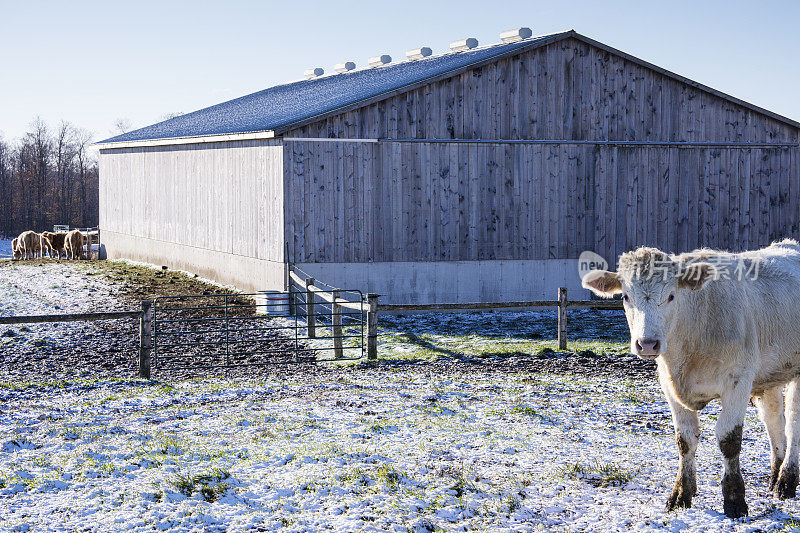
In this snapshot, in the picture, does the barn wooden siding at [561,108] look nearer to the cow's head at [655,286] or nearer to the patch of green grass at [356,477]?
the patch of green grass at [356,477]

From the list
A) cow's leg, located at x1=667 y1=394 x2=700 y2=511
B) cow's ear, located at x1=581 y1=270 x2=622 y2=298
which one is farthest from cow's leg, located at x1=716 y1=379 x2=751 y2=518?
cow's ear, located at x1=581 y1=270 x2=622 y2=298

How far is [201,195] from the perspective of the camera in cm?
2605

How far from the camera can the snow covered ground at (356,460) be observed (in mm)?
6527

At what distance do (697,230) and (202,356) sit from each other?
1404 centimetres

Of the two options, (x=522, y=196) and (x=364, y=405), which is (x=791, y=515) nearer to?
(x=364, y=405)

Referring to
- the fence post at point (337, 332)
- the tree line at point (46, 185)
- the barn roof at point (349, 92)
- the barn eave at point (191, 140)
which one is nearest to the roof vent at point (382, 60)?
the barn roof at point (349, 92)

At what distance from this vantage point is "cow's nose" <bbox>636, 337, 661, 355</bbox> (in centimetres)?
610

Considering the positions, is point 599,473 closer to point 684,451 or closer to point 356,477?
point 684,451

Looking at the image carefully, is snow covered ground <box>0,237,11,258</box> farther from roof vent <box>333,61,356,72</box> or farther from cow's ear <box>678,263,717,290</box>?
cow's ear <box>678,263,717,290</box>

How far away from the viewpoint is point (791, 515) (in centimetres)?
648

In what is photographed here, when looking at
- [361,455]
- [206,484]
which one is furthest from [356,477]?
[206,484]

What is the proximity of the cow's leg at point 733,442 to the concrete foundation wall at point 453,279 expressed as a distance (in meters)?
13.9

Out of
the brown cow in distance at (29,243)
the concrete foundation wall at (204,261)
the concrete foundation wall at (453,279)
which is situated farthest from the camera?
the brown cow in distance at (29,243)

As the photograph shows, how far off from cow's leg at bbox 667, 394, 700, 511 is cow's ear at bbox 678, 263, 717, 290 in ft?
3.13
